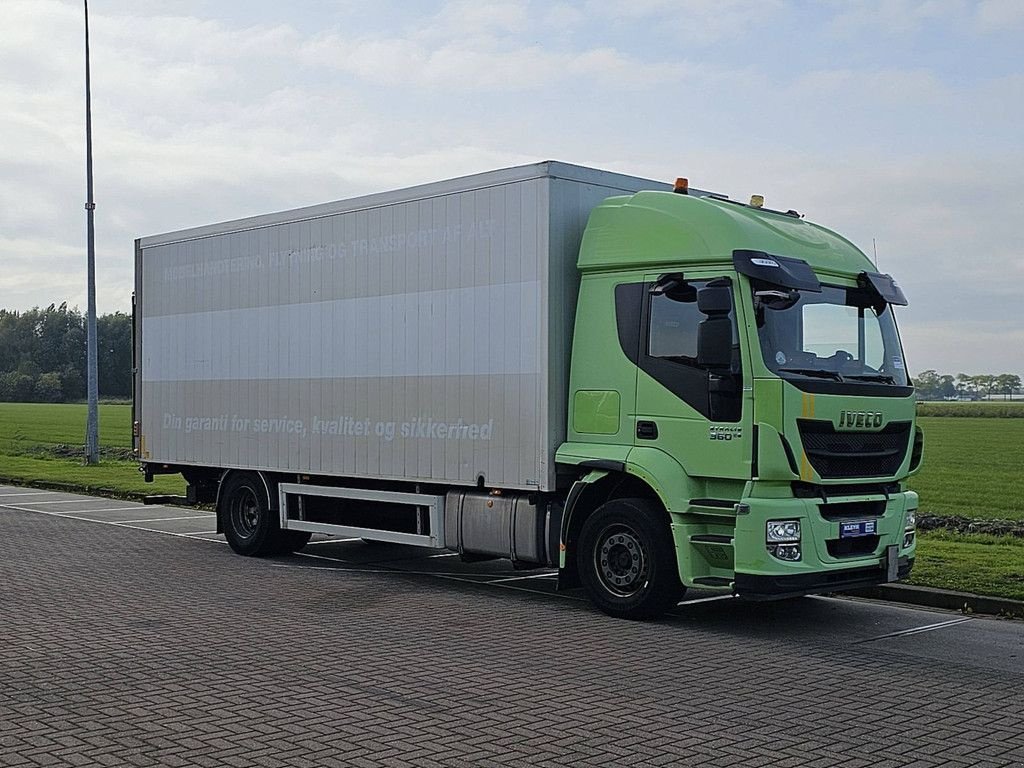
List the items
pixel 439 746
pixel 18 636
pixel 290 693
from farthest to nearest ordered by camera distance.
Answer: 1. pixel 18 636
2. pixel 290 693
3. pixel 439 746

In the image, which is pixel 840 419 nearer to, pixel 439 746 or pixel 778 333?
pixel 778 333

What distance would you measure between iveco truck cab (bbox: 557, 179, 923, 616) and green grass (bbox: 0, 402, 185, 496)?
14.4 meters

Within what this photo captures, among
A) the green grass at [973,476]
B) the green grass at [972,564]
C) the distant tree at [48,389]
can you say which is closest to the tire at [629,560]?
the green grass at [972,564]

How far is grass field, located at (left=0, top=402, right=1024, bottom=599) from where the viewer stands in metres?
12.4

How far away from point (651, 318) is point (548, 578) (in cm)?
372

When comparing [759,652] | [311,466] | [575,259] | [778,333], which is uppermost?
[575,259]

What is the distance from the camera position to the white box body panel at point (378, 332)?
10906mm

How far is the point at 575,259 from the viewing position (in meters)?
10.9

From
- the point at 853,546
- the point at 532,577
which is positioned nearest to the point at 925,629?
the point at 853,546

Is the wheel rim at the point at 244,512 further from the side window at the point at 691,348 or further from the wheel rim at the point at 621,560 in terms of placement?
the side window at the point at 691,348

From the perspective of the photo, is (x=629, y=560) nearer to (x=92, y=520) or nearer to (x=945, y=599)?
(x=945, y=599)

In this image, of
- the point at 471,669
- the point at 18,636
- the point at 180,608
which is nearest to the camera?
the point at 471,669

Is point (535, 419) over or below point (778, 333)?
below

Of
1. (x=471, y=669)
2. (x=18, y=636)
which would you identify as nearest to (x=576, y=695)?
(x=471, y=669)
